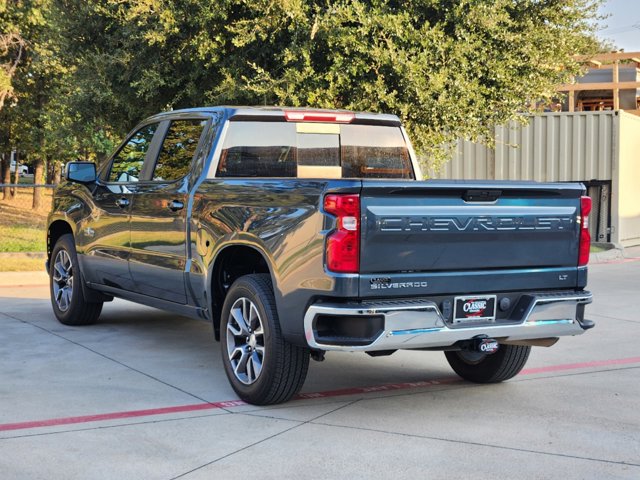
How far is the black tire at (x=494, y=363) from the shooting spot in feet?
22.3

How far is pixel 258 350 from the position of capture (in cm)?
606

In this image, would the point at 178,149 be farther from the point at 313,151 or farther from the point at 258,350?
the point at 258,350

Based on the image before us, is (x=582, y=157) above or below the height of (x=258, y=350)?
above

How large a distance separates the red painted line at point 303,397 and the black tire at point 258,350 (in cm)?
23

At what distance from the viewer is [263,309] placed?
588 cm

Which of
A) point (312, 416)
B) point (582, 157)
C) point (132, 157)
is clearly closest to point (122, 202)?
point (132, 157)

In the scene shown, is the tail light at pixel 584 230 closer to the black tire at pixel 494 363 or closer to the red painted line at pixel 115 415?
the black tire at pixel 494 363

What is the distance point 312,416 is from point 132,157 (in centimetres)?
341

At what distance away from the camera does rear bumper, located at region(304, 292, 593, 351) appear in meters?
5.30

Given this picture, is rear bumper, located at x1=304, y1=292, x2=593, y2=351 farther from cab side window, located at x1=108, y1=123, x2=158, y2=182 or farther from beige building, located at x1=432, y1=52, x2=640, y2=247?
beige building, located at x1=432, y1=52, x2=640, y2=247

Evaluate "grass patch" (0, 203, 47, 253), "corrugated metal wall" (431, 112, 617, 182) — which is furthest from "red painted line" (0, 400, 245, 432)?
"corrugated metal wall" (431, 112, 617, 182)

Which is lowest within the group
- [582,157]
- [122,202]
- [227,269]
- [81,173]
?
[227,269]

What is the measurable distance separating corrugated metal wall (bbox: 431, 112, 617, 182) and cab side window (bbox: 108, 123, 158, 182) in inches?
570

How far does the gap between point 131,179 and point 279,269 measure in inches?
109
